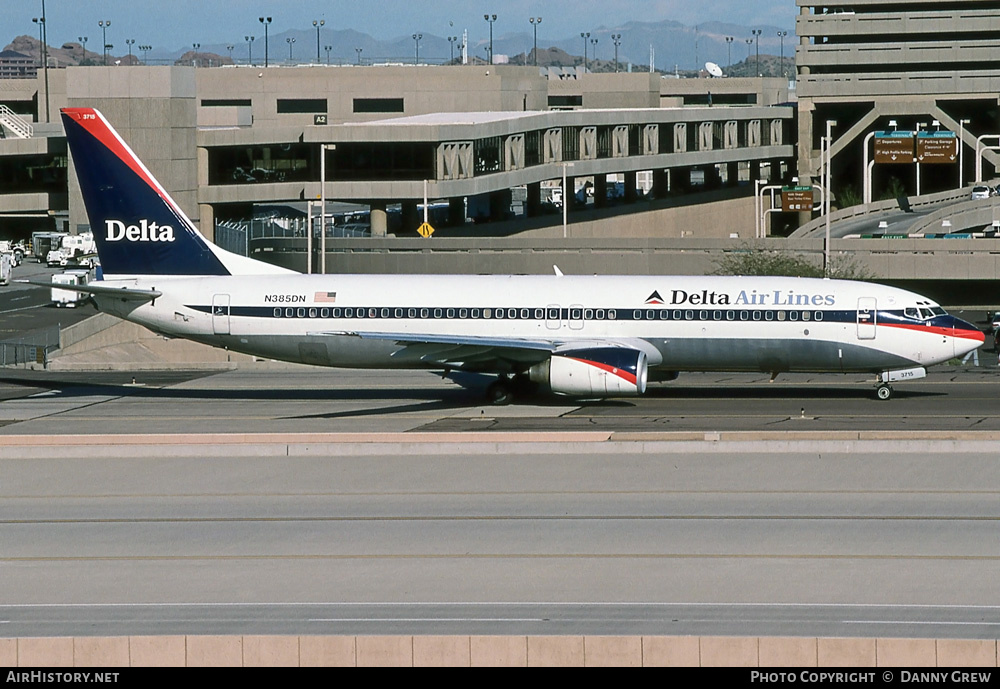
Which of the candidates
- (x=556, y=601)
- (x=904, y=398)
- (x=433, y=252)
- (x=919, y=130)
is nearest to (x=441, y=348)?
(x=904, y=398)

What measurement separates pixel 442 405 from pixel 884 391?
14.3 meters

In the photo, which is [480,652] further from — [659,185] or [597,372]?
[659,185]

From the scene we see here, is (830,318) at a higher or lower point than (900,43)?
lower

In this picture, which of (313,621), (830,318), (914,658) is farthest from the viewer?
(830,318)

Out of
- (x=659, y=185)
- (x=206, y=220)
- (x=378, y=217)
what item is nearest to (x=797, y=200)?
→ (x=378, y=217)

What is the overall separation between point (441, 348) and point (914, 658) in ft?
85.5

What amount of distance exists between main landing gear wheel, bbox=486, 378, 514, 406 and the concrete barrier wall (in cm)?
2581

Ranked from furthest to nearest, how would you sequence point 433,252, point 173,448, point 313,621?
point 433,252 → point 173,448 → point 313,621

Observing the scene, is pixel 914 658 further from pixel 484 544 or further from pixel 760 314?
pixel 760 314

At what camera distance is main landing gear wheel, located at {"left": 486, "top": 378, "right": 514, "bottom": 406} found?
4294 cm

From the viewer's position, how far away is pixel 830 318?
41.5 metres

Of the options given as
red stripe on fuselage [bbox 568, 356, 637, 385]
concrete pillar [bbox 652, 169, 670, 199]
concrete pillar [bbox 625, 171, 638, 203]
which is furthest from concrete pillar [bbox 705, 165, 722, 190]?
red stripe on fuselage [bbox 568, 356, 637, 385]

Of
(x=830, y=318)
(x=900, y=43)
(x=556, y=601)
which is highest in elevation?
(x=900, y=43)

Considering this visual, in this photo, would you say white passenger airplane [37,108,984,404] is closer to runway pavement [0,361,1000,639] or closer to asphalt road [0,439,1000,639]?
runway pavement [0,361,1000,639]
